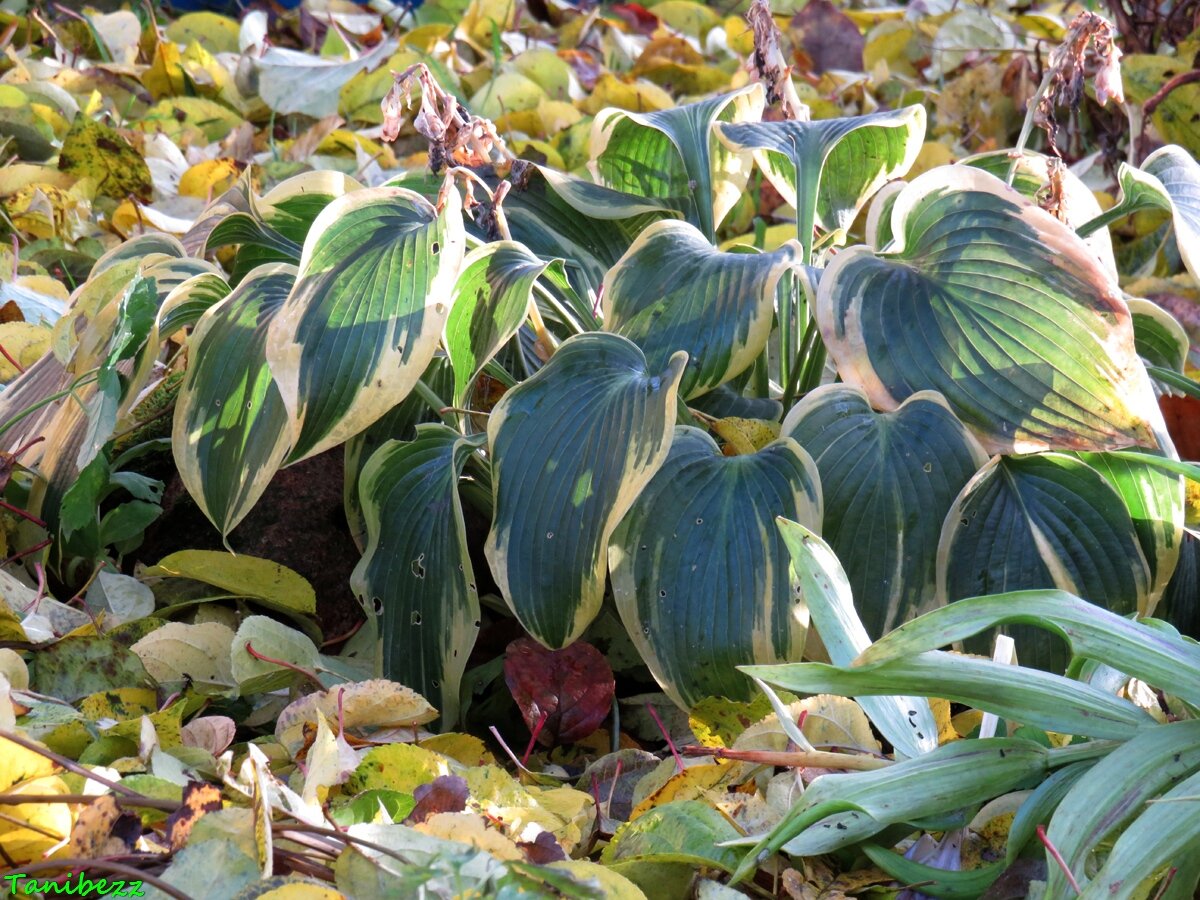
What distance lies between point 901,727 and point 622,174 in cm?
88

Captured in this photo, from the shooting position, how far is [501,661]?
1173mm

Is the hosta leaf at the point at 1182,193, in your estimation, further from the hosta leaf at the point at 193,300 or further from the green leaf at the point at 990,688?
the hosta leaf at the point at 193,300

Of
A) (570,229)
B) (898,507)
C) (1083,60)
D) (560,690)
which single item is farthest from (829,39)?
(560,690)

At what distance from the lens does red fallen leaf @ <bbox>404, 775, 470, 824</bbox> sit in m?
0.78

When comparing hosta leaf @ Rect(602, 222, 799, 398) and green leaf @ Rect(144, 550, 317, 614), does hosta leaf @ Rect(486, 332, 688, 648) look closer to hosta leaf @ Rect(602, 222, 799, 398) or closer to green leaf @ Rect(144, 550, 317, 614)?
hosta leaf @ Rect(602, 222, 799, 398)

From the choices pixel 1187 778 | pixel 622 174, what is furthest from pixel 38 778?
pixel 622 174

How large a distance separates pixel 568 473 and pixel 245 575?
0.32 metres

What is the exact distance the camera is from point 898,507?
104 centimetres

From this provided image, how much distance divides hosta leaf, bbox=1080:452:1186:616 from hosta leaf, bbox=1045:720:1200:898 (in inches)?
11.6

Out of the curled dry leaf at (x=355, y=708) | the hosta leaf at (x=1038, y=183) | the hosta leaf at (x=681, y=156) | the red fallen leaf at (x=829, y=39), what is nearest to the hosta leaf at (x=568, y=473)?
the curled dry leaf at (x=355, y=708)

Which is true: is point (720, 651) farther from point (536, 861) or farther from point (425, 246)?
point (425, 246)

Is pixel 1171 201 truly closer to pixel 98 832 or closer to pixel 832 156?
pixel 832 156

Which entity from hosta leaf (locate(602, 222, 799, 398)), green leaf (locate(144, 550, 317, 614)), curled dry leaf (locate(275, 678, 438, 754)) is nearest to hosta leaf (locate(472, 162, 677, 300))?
hosta leaf (locate(602, 222, 799, 398))

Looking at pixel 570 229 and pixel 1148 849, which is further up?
pixel 570 229
